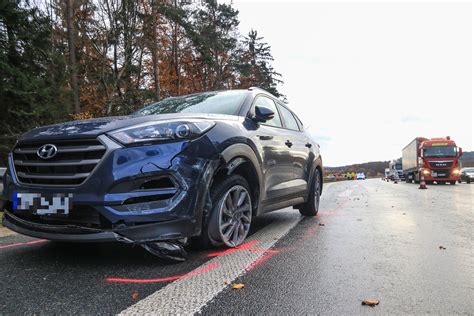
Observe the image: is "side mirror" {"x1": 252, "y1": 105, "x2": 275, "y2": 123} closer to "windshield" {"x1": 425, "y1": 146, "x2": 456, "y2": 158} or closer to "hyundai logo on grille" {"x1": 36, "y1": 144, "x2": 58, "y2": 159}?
"hyundai logo on grille" {"x1": 36, "y1": 144, "x2": 58, "y2": 159}

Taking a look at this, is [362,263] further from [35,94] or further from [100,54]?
[100,54]

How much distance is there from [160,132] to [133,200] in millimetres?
559

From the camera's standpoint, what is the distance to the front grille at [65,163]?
2.76m

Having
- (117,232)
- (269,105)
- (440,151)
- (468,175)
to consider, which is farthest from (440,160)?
(117,232)

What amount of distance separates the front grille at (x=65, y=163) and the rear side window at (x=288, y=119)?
305 centimetres

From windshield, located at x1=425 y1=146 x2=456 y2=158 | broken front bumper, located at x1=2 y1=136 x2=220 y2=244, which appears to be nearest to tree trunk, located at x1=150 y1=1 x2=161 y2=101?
broken front bumper, located at x1=2 y1=136 x2=220 y2=244

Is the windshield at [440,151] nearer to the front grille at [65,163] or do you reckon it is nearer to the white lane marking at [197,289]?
the white lane marking at [197,289]

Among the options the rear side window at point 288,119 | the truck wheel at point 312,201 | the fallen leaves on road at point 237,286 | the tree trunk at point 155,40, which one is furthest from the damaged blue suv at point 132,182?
the tree trunk at point 155,40

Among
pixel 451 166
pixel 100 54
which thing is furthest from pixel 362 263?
pixel 451 166

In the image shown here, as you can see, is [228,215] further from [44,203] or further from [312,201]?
[312,201]

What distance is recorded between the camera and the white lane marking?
2.11 metres

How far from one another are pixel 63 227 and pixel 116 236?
43 centimetres

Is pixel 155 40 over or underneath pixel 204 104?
over

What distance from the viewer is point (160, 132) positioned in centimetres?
292
